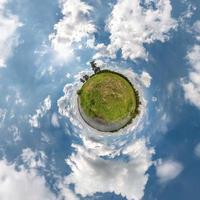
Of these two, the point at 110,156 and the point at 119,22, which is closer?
the point at 110,156

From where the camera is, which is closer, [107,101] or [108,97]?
[107,101]

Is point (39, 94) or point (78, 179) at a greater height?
point (39, 94)

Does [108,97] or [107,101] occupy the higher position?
[108,97]

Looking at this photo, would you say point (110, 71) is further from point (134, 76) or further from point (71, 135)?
point (71, 135)

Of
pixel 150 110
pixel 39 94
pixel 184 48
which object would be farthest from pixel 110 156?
pixel 184 48
